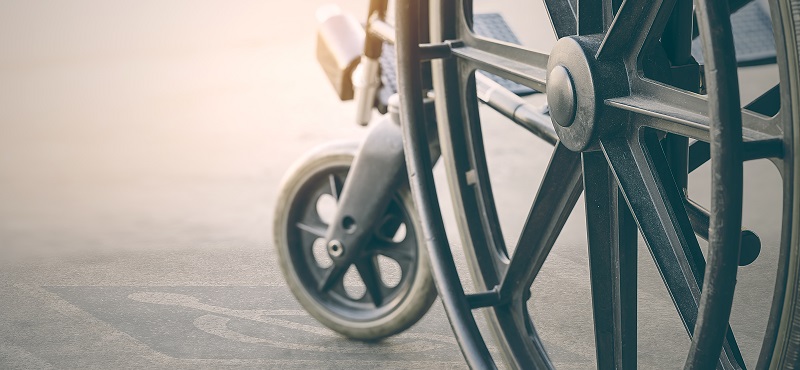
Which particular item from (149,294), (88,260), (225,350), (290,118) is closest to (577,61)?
(225,350)

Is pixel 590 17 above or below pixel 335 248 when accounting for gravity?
above

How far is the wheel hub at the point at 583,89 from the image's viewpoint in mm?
1149

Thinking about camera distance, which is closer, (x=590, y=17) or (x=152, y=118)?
(x=590, y=17)

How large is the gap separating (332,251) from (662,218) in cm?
101

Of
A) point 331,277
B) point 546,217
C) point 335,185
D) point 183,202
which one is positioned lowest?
point 183,202

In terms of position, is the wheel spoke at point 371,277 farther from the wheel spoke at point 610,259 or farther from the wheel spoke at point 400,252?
the wheel spoke at point 610,259

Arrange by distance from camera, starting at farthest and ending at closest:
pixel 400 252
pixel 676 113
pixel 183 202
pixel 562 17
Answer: pixel 183 202, pixel 400 252, pixel 562 17, pixel 676 113

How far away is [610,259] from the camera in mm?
1284

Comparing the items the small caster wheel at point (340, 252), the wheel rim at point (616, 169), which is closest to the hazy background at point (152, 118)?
the small caster wheel at point (340, 252)

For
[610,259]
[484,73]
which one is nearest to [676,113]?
[610,259]

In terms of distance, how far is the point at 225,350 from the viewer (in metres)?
2.18

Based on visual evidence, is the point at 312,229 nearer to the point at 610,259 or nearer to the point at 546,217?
the point at 546,217

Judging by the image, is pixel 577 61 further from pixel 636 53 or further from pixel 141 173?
pixel 141 173

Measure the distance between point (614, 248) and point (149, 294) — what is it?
152 cm
